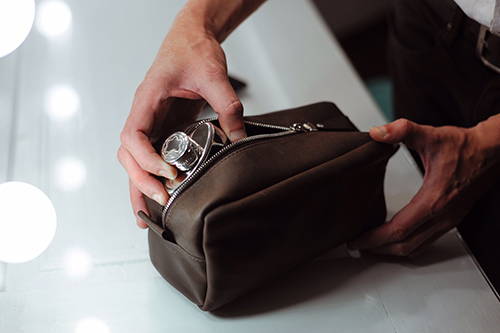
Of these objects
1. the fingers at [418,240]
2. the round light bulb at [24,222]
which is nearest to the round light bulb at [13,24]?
the round light bulb at [24,222]

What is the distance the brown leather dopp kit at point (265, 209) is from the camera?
0.55 m

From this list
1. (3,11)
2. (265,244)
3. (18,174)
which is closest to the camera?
(265,244)

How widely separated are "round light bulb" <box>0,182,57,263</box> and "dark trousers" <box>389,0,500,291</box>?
52cm

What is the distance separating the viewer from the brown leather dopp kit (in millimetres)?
549

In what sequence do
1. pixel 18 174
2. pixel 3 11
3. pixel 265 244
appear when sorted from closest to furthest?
pixel 265 244, pixel 18 174, pixel 3 11

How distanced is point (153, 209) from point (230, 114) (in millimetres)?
119

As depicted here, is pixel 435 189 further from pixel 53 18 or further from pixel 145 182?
pixel 53 18

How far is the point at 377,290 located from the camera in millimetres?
655

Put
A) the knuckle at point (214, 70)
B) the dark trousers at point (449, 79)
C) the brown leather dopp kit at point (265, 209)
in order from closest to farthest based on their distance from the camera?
the brown leather dopp kit at point (265, 209) → the knuckle at point (214, 70) → the dark trousers at point (449, 79)

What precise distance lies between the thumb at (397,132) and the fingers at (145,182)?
0.74 ft

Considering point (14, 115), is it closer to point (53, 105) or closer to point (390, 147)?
point (53, 105)

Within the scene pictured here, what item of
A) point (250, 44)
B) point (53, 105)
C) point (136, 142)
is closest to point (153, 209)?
point (136, 142)

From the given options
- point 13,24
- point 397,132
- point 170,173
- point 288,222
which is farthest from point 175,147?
point 13,24

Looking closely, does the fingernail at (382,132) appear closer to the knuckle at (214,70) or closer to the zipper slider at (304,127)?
the zipper slider at (304,127)
